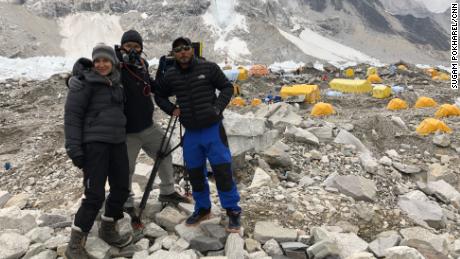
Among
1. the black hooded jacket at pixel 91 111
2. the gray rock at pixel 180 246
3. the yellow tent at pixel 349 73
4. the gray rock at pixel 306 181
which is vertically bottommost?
the yellow tent at pixel 349 73

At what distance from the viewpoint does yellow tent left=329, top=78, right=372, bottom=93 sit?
16.2 m

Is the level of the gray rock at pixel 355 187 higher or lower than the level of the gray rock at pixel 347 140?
higher

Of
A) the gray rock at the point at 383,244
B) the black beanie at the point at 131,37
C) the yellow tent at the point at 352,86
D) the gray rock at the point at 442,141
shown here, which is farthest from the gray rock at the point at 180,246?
the yellow tent at the point at 352,86

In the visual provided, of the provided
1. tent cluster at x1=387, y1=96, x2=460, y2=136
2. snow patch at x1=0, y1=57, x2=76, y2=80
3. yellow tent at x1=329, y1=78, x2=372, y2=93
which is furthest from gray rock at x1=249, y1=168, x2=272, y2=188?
snow patch at x1=0, y1=57, x2=76, y2=80

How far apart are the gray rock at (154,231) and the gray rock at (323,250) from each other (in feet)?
4.43

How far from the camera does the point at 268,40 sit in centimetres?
4700

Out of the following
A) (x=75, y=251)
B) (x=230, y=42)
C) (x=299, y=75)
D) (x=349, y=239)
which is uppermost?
(x=75, y=251)

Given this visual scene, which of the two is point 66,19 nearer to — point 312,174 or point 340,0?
point 312,174

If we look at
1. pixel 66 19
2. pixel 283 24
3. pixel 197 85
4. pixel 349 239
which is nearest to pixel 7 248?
pixel 197 85

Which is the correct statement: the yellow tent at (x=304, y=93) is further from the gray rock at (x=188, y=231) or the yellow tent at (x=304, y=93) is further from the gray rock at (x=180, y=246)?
the gray rock at (x=180, y=246)

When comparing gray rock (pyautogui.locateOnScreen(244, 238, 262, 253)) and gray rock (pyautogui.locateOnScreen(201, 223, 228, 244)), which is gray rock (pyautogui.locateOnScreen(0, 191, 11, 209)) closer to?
gray rock (pyautogui.locateOnScreen(201, 223, 228, 244))

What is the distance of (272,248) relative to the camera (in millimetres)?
3641

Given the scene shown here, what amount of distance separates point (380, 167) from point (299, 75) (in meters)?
14.7

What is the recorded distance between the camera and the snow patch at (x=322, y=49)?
49.7 meters
